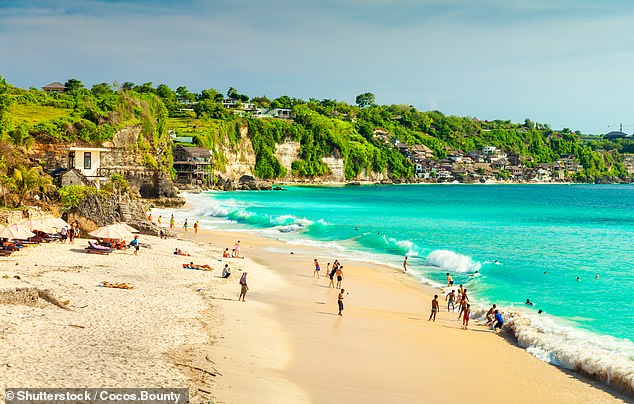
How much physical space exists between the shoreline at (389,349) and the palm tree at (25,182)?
18.5m

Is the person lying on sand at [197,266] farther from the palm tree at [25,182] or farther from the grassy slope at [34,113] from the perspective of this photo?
the grassy slope at [34,113]

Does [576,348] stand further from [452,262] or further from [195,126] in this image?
[195,126]

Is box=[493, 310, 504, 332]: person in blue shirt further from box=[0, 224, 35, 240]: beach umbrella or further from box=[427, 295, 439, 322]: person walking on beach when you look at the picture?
box=[0, 224, 35, 240]: beach umbrella

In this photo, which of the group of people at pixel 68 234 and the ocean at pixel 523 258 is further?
the group of people at pixel 68 234

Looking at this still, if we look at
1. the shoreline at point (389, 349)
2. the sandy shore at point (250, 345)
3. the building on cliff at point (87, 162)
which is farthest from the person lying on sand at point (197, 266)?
the building on cliff at point (87, 162)

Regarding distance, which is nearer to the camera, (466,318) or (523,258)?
(466,318)

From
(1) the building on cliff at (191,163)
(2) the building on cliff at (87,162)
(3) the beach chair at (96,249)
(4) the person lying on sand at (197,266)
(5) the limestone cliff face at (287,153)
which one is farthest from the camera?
(5) the limestone cliff face at (287,153)

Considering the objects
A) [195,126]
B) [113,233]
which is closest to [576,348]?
[113,233]

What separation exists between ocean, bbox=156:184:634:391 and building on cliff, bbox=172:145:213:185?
1721 inches

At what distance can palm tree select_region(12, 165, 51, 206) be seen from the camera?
111 feet

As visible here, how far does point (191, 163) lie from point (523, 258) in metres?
83.9

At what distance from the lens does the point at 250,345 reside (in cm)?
1540

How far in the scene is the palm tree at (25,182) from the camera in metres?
33.8

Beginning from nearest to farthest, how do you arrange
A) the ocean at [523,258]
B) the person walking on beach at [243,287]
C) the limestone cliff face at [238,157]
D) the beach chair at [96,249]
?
the ocean at [523,258], the person walking on beach at [243,287], the beach chair at [96,249], the limestone cliff face at [238,157]
